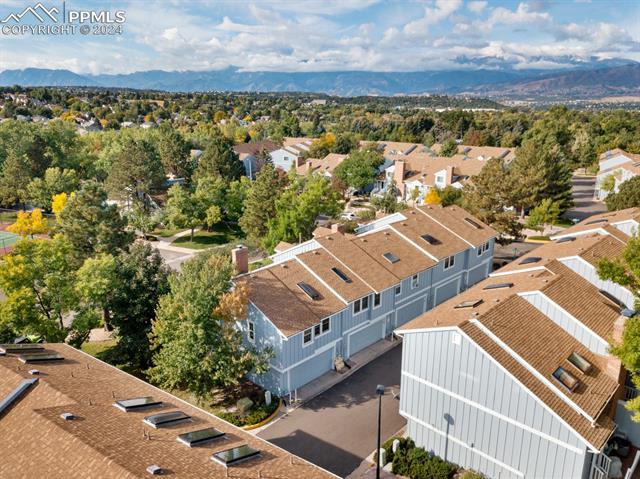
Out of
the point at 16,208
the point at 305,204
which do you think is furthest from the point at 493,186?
the point at 16,208

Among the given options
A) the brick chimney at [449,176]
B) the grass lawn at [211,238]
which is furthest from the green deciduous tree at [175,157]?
→ the brick chimney at [449,176]

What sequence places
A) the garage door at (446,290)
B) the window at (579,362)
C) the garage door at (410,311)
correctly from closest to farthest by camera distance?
1. the window at (579,362)
2. the garage door at (410,311)
3. the garage door at (446,290)

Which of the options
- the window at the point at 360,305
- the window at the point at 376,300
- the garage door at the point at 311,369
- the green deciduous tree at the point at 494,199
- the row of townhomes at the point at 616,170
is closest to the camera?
the garage door at the point at 311,369

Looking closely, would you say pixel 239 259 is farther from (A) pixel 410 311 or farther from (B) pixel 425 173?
(B) pixel 425 173

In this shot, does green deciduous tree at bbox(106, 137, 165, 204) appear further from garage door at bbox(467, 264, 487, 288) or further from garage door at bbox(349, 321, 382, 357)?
garage door at bbox(467, 264, 487, 288)

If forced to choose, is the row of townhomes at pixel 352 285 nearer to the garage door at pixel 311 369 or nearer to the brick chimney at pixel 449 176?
the garage door at pixel 311 369

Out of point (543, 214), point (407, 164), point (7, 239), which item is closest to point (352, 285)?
point (543, 214)
